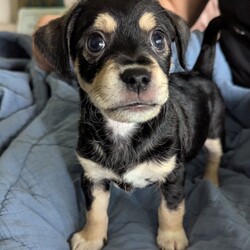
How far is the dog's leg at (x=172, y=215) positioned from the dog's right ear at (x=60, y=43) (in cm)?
51

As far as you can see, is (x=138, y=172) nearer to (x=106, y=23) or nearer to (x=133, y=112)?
(x=133, y=112)

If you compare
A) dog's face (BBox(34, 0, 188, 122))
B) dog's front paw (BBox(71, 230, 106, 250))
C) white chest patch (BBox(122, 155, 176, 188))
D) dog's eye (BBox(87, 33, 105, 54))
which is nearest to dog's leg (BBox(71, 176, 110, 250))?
dog's front paw (BBox(71, 230, 106, 250))

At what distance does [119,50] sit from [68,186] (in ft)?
2.29

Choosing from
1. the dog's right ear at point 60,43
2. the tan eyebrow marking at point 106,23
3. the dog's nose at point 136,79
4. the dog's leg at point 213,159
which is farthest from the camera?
the dog's leg at point 213,159

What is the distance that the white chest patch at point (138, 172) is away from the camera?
153 cm

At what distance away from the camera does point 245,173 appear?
75.0 inches

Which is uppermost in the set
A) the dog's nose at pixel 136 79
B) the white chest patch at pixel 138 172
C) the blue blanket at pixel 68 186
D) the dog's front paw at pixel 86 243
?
the dog's nose at pixel 136 79

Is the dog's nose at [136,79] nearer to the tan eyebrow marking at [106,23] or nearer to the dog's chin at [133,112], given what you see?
the dog's chin at [133,112]

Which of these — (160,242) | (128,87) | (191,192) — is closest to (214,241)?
(160,242)

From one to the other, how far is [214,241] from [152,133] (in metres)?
0.41

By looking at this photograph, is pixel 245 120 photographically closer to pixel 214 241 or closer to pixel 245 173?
pixel 245 173

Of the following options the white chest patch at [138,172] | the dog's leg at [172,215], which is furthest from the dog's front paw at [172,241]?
the white chest patch at [138,172]

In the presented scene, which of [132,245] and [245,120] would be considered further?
[245,120]

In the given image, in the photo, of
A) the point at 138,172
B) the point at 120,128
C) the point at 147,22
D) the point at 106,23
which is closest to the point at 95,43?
the point at 106,23
